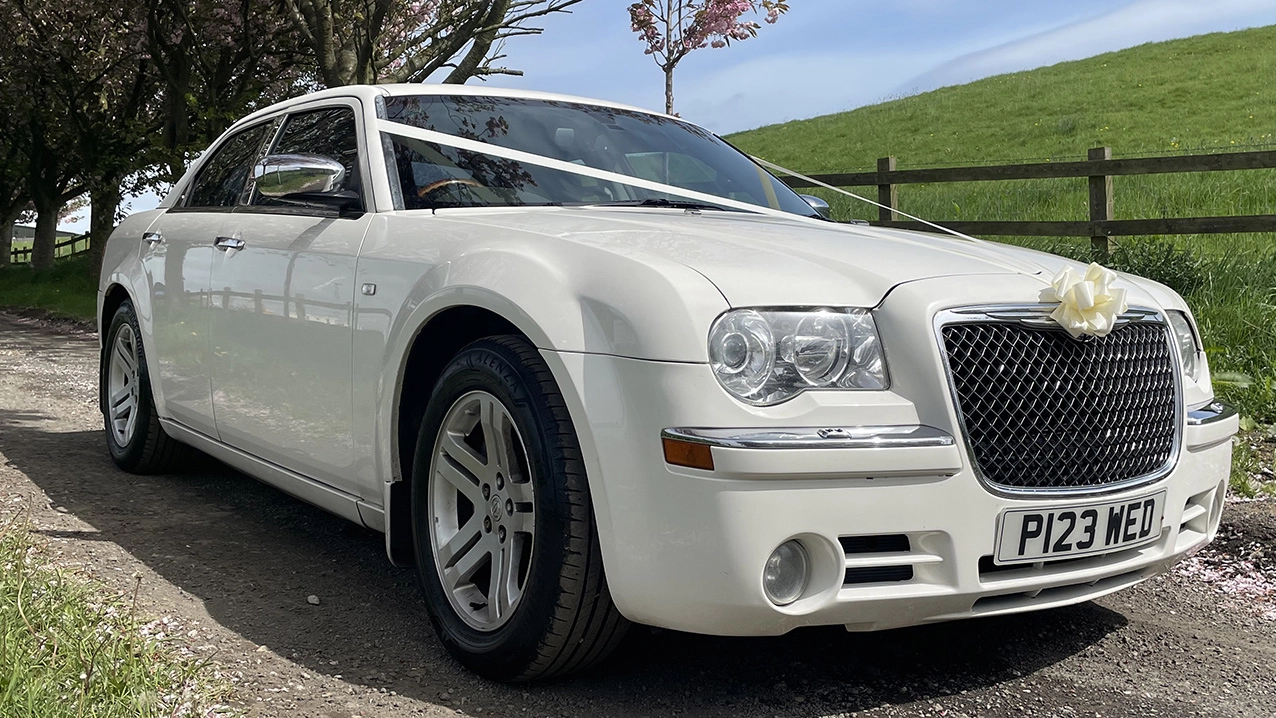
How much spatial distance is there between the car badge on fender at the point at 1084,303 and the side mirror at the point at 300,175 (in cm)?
214

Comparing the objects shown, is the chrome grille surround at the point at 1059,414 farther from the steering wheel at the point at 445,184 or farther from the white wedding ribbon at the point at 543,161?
the steering wheel at the point at 445,184

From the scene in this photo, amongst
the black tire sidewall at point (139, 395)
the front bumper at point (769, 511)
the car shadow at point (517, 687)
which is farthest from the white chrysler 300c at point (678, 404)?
the black tire sidewall at point (139, 395)

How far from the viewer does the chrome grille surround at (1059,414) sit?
2676mm

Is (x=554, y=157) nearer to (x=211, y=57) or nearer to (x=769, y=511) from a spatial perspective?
(x=769, y=511)

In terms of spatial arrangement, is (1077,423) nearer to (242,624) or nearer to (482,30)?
(242,624)

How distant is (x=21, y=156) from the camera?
28.0 metres

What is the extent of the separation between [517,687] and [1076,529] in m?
1.41

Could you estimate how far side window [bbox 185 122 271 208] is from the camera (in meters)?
4.87

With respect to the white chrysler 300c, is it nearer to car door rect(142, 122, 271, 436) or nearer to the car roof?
the car roof

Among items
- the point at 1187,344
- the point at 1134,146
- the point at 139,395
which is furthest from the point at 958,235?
the point at 1134,146

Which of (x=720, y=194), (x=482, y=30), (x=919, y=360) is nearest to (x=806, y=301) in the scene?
(x=919, y=360)

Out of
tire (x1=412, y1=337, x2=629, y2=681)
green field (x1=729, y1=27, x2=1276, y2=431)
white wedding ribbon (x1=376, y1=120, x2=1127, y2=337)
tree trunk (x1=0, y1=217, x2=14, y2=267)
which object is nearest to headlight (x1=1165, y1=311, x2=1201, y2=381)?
white wedding ribbon (x1=376, y1=120, x2=1127, y2=337)

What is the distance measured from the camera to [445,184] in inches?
146

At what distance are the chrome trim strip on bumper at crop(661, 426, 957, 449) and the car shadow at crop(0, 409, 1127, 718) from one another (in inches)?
29.8
